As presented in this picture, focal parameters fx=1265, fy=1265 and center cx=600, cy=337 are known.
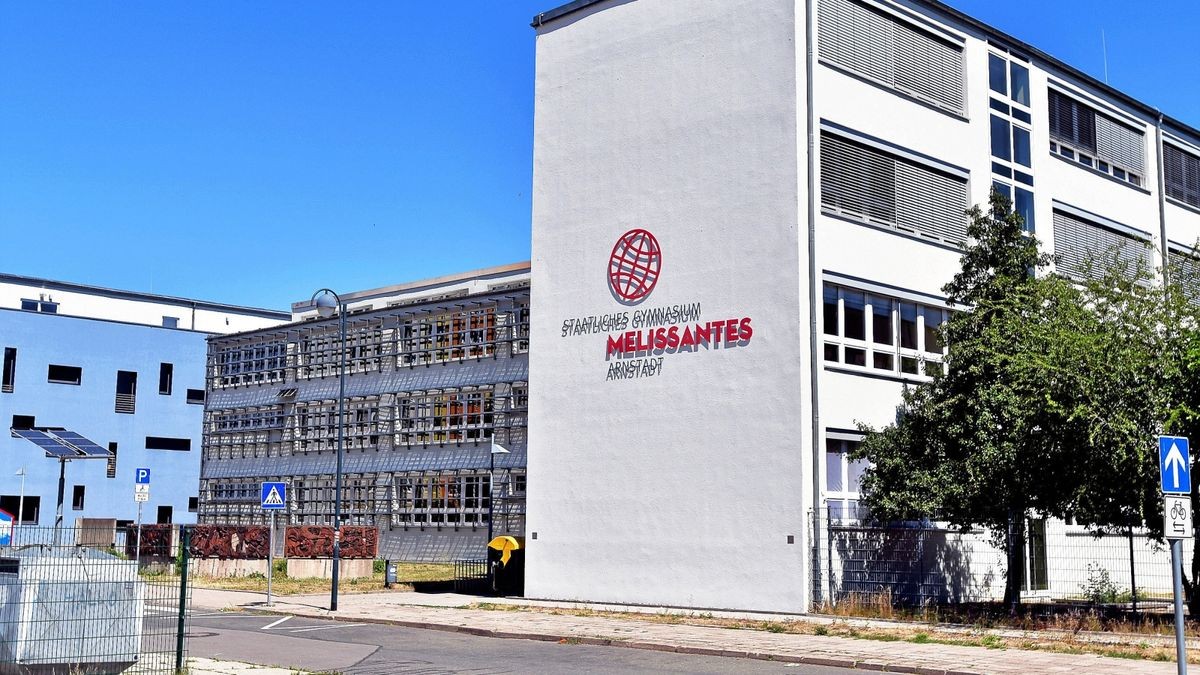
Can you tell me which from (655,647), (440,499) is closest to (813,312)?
(655,647)

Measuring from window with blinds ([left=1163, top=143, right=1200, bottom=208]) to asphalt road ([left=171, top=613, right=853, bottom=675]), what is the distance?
96.8ft

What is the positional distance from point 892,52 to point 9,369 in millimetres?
48260

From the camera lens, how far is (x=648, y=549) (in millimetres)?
28594

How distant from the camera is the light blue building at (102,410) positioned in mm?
61562

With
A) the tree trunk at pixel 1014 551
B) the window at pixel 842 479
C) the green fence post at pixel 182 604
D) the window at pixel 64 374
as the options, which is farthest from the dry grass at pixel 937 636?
the window at pixel 64 374

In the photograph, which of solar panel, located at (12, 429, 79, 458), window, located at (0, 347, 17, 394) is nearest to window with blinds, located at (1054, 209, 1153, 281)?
solar panel, located at (12, 429, 79, 458)

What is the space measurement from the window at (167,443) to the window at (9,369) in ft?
24.1

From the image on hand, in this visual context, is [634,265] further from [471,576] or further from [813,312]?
[471,576]

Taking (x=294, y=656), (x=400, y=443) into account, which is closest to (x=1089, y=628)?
(x=294, y=656)

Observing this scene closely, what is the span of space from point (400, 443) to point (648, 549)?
19692mm

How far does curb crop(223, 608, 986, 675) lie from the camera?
54.5 feet

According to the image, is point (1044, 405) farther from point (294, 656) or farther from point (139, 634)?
point (139, 634)

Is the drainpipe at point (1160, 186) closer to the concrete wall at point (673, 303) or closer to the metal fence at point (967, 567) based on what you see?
the metal fence at point (967, 567)

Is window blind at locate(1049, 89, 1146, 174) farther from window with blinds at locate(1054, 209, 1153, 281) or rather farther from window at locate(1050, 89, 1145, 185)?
window with blinds at locate(1054, 209, 1153, 281)
